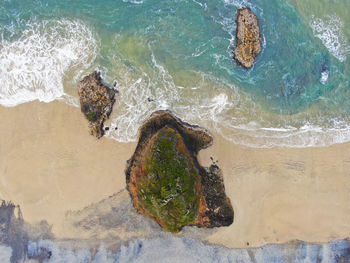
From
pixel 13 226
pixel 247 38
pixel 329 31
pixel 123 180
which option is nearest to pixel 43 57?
pixel 123 180

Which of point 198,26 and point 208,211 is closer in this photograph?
point 208,211

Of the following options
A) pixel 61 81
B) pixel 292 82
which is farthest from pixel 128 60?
pixel 292 82

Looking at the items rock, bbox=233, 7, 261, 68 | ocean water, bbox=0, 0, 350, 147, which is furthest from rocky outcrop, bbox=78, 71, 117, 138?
rock, bbox=233, 7, 261, 68

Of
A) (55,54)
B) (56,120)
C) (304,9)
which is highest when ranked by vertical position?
(304,9)

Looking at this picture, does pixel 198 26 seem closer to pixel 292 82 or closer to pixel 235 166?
pixel 292 82

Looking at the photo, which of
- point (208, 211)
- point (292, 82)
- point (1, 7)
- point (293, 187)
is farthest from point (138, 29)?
point (293, 187)

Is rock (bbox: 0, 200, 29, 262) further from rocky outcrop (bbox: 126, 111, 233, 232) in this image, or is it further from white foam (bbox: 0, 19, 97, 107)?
rocky outcrop (bbox: 126, 111, 233, 232)

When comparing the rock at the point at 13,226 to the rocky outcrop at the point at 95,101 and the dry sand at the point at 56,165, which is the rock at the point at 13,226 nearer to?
the dry sand at the point at 56,165

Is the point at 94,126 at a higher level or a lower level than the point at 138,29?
lower
